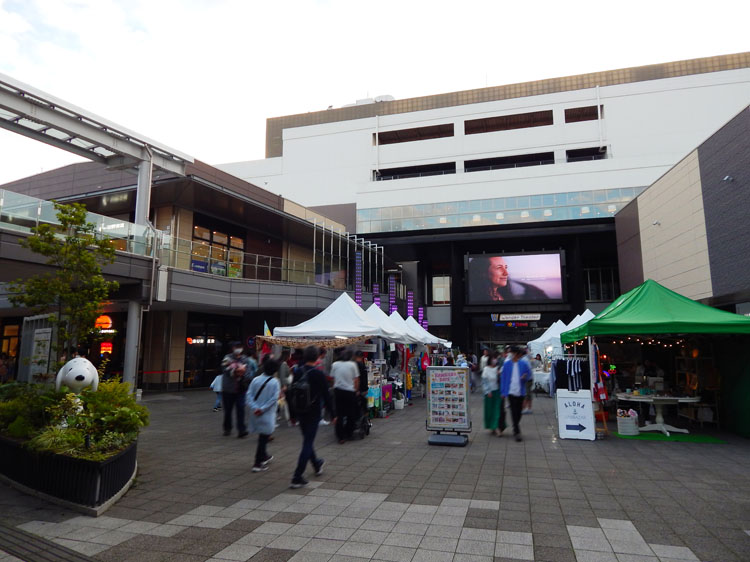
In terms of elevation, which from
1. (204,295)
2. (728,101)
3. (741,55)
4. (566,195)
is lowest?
(204,295)

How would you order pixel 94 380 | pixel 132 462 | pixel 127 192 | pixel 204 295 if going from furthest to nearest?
pixel 127 192, pixel 204 295, pixel 94 380, pixel 132 462

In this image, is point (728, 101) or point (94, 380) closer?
point (94, 380)

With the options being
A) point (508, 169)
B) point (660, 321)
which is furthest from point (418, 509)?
point (508, 169)

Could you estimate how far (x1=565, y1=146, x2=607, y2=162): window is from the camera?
40375 mm

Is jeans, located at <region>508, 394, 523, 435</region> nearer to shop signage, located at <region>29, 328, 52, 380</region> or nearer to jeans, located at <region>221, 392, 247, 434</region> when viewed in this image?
jeans, located at <region>221, 392, 247, 434</region>

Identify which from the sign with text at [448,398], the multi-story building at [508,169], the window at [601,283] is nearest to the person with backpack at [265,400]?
the sign with text at [448,398]

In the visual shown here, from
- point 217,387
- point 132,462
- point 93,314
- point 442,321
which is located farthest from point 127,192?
point 442,321

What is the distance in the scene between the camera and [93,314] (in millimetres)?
8297

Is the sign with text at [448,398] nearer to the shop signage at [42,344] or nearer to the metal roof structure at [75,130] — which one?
the shop signage at [42,344]

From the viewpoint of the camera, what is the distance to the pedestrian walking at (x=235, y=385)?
972cm

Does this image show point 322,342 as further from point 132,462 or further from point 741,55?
point 741,55

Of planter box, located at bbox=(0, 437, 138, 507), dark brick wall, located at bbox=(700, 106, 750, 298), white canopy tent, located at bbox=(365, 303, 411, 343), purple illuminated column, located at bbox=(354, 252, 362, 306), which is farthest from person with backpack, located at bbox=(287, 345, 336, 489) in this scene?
purple illuminated column, located at bbox=(354, 252, 362, 306)

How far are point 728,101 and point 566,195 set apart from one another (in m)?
17.7

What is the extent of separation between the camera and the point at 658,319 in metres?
9.73
